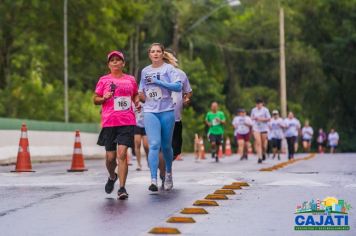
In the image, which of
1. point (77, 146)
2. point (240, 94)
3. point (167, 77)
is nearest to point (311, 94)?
point (240, 94)

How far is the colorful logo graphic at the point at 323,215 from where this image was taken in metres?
8.52

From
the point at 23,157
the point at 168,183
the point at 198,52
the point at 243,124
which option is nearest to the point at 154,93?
the point at 168,183

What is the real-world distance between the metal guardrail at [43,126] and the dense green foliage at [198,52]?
8.38 meters

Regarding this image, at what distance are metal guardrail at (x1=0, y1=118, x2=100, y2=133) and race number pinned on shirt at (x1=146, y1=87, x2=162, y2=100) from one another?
13262mm

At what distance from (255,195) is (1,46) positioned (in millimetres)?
33908

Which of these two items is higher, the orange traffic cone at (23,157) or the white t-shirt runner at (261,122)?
the white t-shirt runner at (261,122)

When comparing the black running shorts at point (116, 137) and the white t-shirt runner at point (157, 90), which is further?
the white t-shirt runner at point (157, 90)

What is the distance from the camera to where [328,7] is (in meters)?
67.6

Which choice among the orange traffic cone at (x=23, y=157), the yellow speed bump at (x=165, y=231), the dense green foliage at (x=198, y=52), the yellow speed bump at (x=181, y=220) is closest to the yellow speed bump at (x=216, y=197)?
the yellow speed bump at (x=181, y=220)

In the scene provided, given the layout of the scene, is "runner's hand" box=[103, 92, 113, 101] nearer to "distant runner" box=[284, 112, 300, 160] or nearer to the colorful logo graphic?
the colorful logo graphic

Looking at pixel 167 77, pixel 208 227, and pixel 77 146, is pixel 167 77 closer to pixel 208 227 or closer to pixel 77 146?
pixel 208 227

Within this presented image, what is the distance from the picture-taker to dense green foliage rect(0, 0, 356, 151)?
4272 centimetres

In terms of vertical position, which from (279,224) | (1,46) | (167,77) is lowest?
(279,224)

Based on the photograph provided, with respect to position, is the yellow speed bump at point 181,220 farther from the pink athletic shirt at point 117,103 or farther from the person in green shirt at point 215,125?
the person in green shirt at point 215,125
